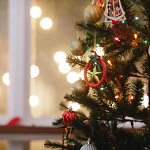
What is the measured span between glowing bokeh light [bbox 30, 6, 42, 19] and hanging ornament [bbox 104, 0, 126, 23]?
2.88ft

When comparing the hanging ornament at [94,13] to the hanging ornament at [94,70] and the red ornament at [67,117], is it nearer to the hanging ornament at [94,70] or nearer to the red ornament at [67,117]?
the hanging ornament at [94,70]

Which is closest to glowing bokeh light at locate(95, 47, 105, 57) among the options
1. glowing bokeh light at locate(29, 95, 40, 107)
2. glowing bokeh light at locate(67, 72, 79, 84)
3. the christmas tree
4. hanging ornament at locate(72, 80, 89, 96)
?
the christmas tree

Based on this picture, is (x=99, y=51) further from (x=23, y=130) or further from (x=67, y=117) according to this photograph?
(x=23, y=130)

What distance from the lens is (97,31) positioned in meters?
0.83

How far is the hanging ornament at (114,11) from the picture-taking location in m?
Result: 0.75

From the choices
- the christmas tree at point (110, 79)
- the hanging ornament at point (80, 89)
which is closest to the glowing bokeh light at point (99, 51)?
the christmas tree at point (110, 79)

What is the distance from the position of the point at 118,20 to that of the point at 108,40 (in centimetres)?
8

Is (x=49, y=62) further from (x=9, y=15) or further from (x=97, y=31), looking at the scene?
(x=97, y=31)

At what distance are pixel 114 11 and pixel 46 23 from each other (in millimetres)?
890

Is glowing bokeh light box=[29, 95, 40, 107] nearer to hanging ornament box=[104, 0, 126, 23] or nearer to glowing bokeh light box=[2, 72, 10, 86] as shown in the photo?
glowing bokeh light box=[2, 72, 10, 86]

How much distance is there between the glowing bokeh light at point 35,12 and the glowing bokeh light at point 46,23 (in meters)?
0.04

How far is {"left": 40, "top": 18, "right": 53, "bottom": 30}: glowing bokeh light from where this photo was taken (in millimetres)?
1587

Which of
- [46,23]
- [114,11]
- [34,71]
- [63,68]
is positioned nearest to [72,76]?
[63,68]

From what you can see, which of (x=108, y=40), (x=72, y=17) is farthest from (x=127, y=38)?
(x=72, y=17)
